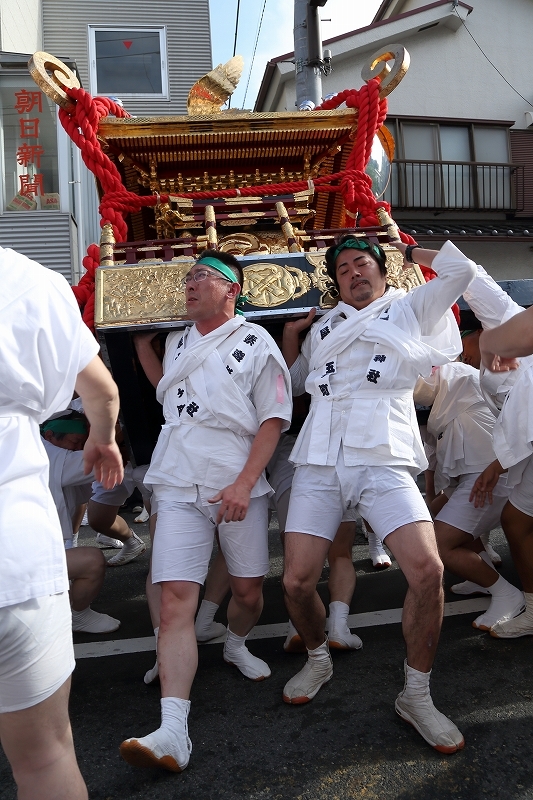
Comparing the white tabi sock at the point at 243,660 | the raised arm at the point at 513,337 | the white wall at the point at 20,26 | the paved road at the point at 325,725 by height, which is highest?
the white wall at the point at 20,26

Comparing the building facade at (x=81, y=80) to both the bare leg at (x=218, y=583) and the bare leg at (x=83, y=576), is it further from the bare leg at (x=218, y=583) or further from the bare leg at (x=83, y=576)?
the bare leg at (x=218, y=583)

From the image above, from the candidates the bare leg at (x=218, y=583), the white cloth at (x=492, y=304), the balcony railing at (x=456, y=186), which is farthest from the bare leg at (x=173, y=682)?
the balcony railing at (x=456, y=186)

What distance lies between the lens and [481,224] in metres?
11.7

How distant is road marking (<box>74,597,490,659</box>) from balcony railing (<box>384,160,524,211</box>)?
889 centimetres

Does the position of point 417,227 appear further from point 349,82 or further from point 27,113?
point 27,113

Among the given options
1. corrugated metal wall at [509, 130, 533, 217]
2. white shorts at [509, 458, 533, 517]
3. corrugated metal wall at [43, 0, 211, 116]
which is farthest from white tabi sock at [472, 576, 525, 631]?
corrugated metal wall at [509, 130, 533, 217]

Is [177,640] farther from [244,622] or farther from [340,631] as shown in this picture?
[340,631]

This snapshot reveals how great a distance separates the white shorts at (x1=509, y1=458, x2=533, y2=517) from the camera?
265cm

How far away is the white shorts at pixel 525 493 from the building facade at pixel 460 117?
28.1 feet

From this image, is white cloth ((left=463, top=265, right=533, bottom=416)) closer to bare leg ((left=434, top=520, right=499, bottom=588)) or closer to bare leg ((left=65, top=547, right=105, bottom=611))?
bare leg ((left=434, top=520, right=499, bottom=588))

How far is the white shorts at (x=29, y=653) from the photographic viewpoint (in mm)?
1131

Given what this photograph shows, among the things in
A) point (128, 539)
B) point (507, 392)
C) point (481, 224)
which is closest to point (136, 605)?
point (128, 539)

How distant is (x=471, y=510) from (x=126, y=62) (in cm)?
1046

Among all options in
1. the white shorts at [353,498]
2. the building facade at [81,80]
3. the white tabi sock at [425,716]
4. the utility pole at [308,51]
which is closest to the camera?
the white tabi sock at [425,716]
